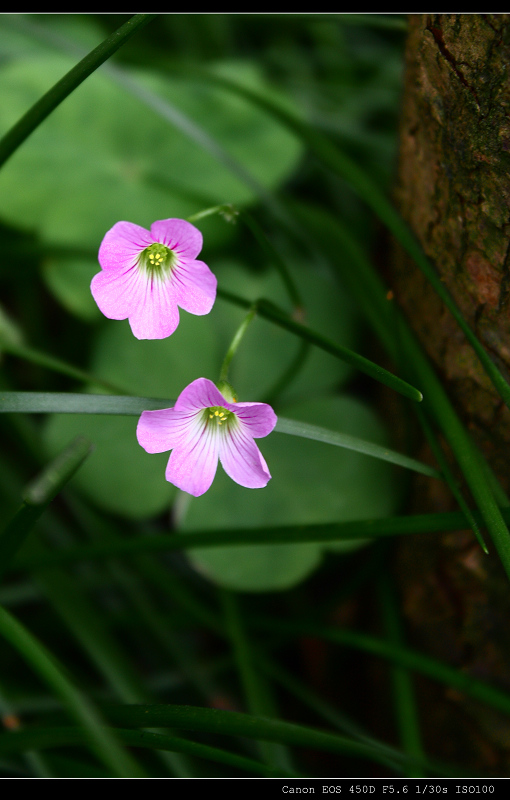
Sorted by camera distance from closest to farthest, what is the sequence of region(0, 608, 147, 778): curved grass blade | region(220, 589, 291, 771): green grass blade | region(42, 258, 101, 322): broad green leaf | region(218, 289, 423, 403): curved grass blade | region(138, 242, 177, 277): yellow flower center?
region(0, 608, 147, 778): curved grass blade → region(218, 289, 423, 403): curved grass blade → region(138, 242, 177, 277): yellow flower center → region(220, 589, 291, 771): green grass blade → region(42, 258, 101, 322): broad green leaf

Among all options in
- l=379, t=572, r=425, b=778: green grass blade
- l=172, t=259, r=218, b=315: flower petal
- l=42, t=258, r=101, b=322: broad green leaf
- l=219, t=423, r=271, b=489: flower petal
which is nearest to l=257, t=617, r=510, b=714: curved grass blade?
l=379, t=572, r=425, b=778: green grass blade

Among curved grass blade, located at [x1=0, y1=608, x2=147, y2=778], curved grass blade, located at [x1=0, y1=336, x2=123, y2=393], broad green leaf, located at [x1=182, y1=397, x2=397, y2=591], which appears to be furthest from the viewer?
broad green leaf, located at [x1=182, y1=397, x2=397, y2=591]

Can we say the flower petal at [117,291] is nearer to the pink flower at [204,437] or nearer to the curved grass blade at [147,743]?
the pink flower at [204,437]

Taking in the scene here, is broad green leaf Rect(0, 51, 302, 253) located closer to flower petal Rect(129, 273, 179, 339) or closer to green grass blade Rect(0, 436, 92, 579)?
flower petal Rect(129, 273, 179, 339)

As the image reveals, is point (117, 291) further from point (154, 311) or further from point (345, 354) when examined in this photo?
point (345, 354)

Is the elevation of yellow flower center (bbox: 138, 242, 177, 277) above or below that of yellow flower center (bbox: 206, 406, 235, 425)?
above

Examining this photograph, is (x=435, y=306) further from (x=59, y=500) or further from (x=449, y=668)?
(x=59, y=500)
